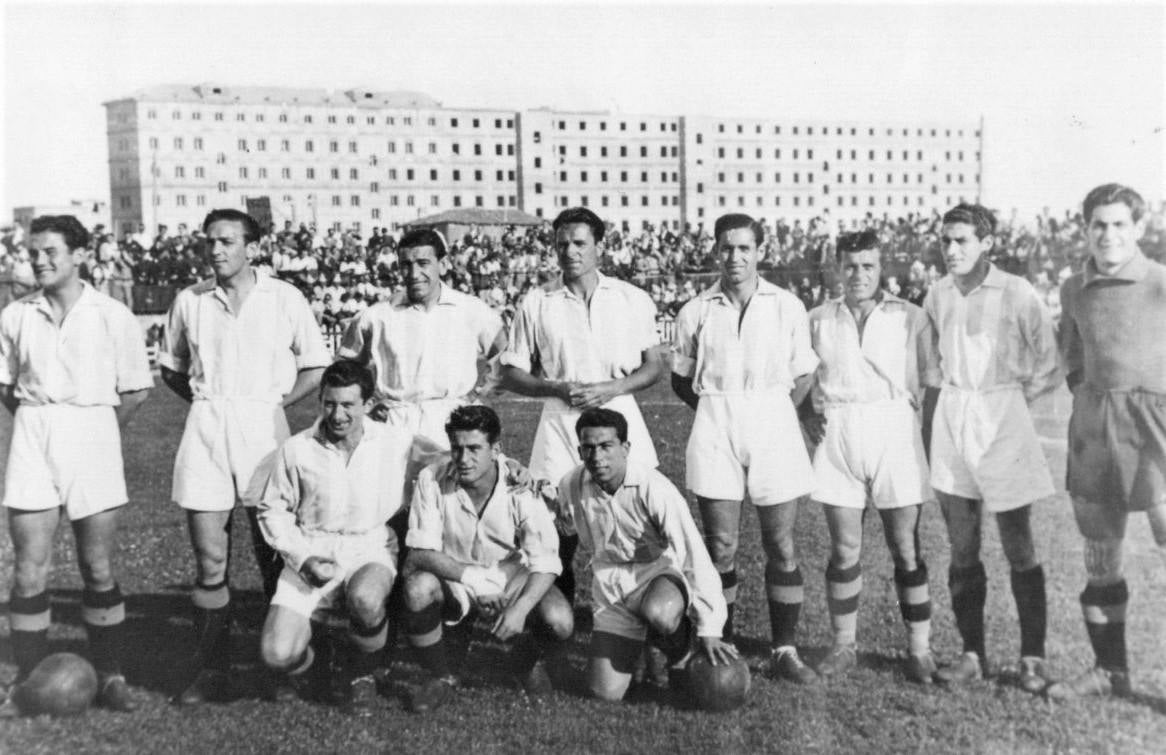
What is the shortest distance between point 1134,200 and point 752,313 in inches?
69.0

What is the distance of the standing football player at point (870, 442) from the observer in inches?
196

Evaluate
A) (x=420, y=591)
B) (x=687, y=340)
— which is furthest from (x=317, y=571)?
(x=687, y=340)

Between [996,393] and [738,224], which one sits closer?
[996,393]

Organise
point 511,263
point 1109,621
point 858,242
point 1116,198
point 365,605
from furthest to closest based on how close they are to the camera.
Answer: point 511,263
point 858,242
point 365,605
point 1109,621
point 1116,198

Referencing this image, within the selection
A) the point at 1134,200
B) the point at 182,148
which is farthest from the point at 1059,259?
the point at 182,148

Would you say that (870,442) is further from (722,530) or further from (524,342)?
(524,342)

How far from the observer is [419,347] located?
5.37 m

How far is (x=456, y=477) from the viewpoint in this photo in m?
4.98

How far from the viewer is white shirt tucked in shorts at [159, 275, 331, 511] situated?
504cm

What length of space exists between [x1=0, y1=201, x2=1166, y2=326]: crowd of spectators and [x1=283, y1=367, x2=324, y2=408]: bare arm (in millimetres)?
15397

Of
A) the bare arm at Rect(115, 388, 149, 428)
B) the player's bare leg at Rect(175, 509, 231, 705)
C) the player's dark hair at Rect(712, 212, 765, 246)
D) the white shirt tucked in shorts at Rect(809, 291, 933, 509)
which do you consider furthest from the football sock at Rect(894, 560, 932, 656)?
the bare arm at Rect(115, 388, 149, 428)

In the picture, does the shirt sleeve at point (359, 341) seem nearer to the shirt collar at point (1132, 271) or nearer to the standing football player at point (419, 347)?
the standing football player at point (419, 347)

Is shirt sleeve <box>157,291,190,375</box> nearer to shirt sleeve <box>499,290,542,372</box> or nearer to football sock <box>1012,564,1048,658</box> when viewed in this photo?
shirt sleeve <box>499,290,542,372</box>

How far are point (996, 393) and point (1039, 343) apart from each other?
299 millimetres
